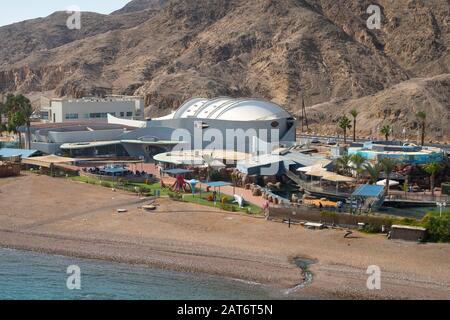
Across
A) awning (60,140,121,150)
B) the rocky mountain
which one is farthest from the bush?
the rocky mountain

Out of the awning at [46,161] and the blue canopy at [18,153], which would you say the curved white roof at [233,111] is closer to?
the awning at [46,161]

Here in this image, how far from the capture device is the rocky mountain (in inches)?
4761

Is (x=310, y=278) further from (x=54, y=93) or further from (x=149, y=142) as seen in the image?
(x=54, y=93)

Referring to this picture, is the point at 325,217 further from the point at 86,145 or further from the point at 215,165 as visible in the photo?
the point at 86,145

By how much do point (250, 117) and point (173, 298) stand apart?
4402 cm

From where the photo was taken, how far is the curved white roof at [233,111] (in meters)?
72.5

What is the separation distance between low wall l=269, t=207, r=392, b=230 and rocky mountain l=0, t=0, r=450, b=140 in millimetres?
61362

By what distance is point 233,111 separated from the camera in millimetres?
73438

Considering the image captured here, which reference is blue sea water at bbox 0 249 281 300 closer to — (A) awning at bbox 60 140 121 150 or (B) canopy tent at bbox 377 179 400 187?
(B) canopy tent at bbox 377 179 400 187

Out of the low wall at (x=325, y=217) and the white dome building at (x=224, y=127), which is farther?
the white dome building at (x=224, y=127)

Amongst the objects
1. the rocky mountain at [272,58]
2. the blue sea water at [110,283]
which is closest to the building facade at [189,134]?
the rocky mountain at [272,58]

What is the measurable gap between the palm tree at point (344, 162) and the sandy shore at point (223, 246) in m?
13.9

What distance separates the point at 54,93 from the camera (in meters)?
144
